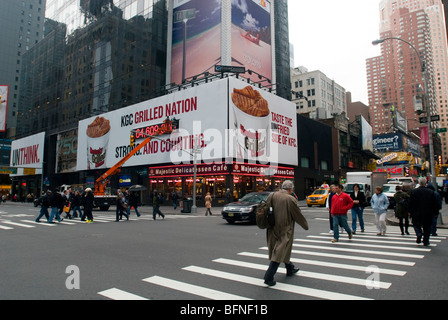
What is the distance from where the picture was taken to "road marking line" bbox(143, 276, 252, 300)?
14.8ft

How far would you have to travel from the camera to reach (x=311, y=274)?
5.80 meters

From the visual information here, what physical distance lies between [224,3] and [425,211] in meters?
39.7

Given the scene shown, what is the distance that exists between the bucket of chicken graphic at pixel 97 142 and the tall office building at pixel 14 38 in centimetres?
8503

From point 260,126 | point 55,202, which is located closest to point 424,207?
point 55,202

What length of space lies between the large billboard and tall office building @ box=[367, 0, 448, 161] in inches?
3267

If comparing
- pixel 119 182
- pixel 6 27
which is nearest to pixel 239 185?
pixel 119 182

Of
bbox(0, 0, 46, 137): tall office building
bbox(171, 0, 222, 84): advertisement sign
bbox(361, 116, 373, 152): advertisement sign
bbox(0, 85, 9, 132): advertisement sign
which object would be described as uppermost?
bbox(0, 0, 46, 137): tall office building

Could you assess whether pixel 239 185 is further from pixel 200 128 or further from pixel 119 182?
pixel 119 182

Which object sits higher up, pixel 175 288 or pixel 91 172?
pixel 91 172

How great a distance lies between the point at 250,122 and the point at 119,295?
3151 centimetres

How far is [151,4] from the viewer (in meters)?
49.8

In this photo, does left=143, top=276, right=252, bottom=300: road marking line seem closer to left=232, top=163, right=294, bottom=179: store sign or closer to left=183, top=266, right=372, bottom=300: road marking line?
left=183, top=266, right=372, bottom=300: road marking line

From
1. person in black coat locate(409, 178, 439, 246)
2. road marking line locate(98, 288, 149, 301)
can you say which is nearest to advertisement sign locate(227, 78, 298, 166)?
person in black coat locate(409, 178, 439, 246)

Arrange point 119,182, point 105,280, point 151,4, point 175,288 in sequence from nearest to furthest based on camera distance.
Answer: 1. point 175,288
2. point 105,280
3. point 119,182
4. point 151,4
